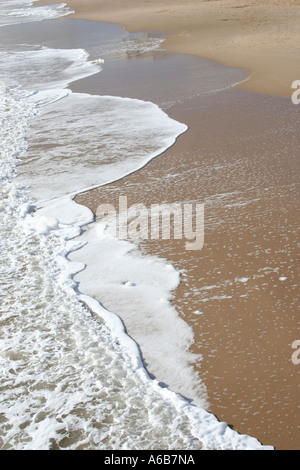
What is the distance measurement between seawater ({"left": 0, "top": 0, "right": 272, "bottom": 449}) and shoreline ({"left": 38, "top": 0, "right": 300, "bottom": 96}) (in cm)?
331

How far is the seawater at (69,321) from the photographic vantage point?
3221 millimetres

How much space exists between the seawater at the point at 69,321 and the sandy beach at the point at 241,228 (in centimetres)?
20

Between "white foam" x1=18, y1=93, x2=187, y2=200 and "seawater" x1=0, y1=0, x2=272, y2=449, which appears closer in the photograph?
"seawater" x1=0, y1=0, x2=272, y2=449

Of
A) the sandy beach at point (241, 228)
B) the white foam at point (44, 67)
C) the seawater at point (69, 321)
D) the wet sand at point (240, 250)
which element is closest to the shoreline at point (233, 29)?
the sandy beach at point (241, 228)

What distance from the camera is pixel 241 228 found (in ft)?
17.4

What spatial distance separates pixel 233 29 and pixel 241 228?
1296cm

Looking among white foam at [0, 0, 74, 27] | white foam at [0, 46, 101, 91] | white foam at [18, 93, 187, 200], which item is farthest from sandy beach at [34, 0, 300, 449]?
white foam at [0, 0, 74, 27]

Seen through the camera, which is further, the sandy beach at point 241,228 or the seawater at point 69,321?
the sandy beach at point 241,228

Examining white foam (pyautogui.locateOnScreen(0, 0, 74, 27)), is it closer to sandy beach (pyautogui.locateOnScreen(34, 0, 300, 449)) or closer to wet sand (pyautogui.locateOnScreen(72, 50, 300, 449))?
sandy beach (pyautogui.locateOnScreen(34, 0, 300, 449))

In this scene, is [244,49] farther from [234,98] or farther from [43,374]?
[43,374]

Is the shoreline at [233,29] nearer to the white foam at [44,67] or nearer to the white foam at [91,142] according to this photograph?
the white foam at [91,142]

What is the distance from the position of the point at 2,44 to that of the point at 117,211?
16.9m

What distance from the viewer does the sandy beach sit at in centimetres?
345

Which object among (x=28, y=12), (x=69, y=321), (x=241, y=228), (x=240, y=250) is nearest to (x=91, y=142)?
(x=241, y=228)
